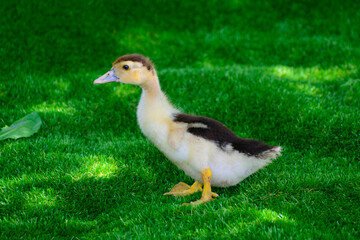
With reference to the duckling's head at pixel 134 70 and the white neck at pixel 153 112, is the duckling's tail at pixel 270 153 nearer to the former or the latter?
the white neck at pixel 153 112

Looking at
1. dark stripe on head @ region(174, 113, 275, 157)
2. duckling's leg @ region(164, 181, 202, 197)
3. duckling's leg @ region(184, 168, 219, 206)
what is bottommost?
duckling's leg @ region(164, 181, 202, 197)

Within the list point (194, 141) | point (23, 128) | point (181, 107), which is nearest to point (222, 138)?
point (194, 141)

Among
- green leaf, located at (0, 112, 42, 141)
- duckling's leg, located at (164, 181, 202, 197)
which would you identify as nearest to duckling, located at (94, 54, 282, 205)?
duckling's leg, located at (164, 181, 202, 197)

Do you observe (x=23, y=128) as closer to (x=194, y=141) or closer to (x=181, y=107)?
(x=181, y=107)

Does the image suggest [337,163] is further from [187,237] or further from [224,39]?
[224,39]

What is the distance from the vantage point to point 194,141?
5.29 m

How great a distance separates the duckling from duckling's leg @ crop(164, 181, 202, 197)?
11.8 inches

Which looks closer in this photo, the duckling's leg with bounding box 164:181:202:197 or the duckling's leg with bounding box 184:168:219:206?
the duckling's leg with bounding box 184:168:219:206

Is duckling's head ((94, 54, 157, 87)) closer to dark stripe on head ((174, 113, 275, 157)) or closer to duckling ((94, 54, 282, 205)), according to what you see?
duckling ((94, 54, 282, 205))

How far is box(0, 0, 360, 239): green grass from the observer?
4.96 meters

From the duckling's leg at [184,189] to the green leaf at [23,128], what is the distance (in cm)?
292

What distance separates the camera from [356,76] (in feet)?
30.0

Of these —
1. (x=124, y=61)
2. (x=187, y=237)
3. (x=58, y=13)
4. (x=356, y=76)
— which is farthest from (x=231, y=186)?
(x=58, y=13)

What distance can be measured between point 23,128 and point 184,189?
321 cm
